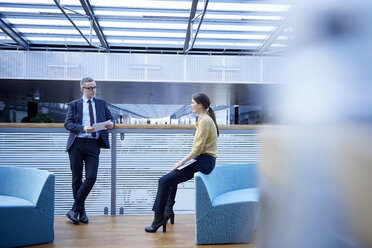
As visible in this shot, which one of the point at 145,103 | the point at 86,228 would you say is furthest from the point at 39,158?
the point at 145,103

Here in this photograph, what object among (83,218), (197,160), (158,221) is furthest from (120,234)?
(197,160)

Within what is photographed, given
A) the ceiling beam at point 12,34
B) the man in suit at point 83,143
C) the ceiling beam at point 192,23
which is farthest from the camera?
the ceiling beam at point 12,34

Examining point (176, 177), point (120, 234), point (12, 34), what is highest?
point (12, 34)

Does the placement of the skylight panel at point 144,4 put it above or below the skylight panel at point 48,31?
above

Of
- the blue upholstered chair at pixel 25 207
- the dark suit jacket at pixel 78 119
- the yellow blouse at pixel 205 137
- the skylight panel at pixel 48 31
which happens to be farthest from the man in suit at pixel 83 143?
the skylight panel at pixel 48 31

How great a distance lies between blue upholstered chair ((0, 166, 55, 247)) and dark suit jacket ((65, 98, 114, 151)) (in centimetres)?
53

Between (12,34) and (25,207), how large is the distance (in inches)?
506

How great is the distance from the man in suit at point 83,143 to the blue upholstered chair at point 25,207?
0.51m

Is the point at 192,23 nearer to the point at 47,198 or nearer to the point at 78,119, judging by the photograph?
the point at 78,119

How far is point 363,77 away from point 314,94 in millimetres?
58

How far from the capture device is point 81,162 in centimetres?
312

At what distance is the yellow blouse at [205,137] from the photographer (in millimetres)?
2639

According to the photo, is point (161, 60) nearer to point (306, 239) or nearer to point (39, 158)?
point (39, 158)

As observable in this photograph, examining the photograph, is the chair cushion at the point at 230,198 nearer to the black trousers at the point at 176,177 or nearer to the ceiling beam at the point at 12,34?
the black trousers at the point at 176,177
